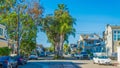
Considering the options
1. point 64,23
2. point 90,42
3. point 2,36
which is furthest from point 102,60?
point 90,42

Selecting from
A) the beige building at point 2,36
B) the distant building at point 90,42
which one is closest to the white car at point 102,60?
the beige building at point 2,36

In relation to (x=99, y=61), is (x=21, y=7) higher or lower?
higher

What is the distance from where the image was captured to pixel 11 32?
79.6 m

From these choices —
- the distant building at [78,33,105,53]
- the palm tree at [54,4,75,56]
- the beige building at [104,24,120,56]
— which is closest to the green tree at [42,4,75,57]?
the palm tree at [54,4,75,56]

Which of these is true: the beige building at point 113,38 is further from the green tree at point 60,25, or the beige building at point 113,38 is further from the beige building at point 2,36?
the beige building at point 2,36

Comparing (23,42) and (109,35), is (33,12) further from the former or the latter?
(109,35)

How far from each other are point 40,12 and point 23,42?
813 centimetres

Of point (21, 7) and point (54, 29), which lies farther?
point (54, 29)

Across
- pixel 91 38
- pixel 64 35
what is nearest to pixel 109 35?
pixel 64 35

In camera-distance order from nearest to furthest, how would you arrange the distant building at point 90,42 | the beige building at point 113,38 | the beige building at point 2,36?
the beige building at point 2,36
the beige building at point 113,38
the distant building at point 90,42

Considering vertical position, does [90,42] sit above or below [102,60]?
above

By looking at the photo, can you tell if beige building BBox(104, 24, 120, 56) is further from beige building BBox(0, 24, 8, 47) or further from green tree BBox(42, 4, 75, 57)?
beige building BBox(0, 24, 8, 47)

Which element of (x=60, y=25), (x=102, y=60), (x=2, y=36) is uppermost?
(x=60, y=25)

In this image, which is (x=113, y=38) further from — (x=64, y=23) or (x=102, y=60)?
(x=102, y=60)
